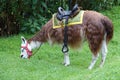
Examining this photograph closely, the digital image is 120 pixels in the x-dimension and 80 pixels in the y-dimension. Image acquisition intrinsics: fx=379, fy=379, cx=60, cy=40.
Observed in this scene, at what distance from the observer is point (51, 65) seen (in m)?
8.76

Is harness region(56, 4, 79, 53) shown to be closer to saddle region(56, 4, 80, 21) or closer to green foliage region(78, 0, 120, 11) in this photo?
saddle region(56, 4, 80, 21)

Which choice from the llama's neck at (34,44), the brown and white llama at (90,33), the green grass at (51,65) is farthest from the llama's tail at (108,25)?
the llama's neck at (34,44)

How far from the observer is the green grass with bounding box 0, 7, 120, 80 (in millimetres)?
6793

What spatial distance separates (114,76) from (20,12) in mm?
6738

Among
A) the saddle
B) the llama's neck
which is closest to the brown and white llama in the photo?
the saddle

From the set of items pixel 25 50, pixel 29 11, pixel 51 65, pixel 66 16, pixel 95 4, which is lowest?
pixel 51 65

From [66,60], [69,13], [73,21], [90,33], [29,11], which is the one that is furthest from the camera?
[29,11]

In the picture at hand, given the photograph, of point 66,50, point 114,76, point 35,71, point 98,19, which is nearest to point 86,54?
point 66,50

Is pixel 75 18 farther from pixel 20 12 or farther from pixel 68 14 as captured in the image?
pixel 20 12

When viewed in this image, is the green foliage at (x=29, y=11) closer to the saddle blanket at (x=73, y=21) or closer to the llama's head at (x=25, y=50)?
the llama's head at (x=25, y=50)

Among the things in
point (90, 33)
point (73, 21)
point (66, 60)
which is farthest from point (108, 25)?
point (66, 60)

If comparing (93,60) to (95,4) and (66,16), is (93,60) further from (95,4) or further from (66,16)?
(95,4)

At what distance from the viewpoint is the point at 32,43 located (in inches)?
386

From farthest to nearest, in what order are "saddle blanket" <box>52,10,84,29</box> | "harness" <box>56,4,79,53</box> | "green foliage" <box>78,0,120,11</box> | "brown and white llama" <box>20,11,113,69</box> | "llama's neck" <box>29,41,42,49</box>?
"green foliage" <box>78,0,120,11</box> → "llama's neck" <box>29,41,42,49</box> → "harness" <box>56,4,79,53</box> → "saddle blanket" <box>52,10,84,29</box> → "brown and white llama" <box>20,11,113,69</box>
